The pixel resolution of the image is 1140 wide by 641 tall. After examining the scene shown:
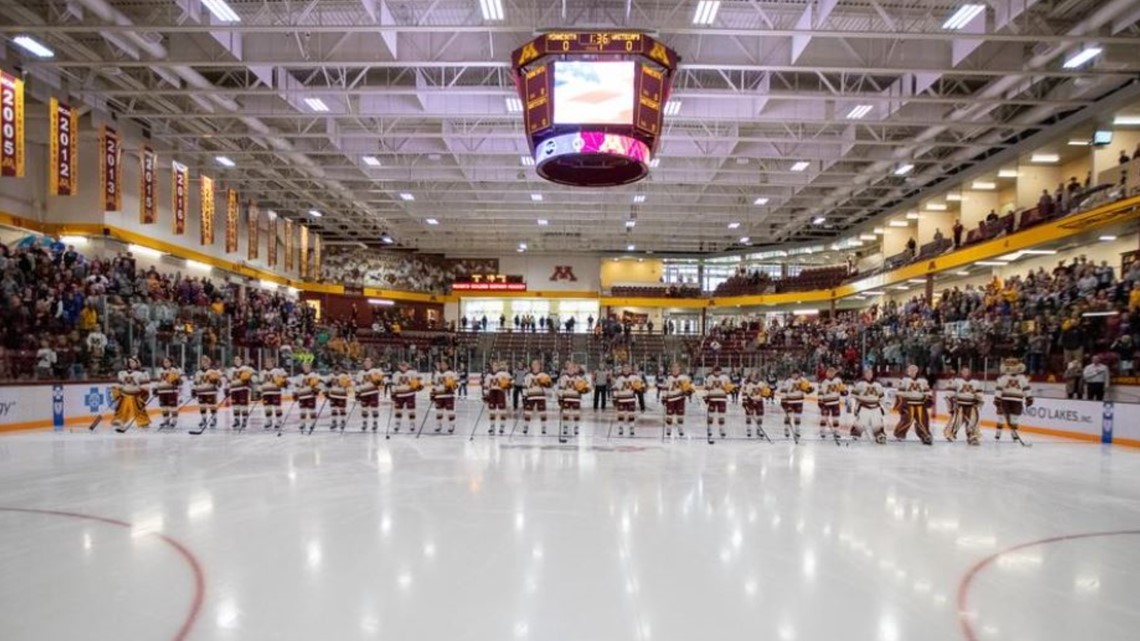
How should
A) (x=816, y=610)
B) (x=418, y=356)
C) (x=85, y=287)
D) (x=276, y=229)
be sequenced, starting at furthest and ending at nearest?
(x=276, y=229) → (x=418, y=356) → (x=85, y=287) → (x=816, y=610)

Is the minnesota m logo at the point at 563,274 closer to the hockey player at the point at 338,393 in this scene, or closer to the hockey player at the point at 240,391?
the hockey player at the point at 338,393

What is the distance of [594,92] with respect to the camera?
12484mm

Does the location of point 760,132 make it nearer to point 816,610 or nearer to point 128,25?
point 128,25

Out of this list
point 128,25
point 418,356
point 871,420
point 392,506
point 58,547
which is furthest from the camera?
point 418,356

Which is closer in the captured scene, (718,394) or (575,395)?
(575,395)

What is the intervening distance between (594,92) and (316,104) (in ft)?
30.7

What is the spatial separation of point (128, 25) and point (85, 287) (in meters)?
8.24

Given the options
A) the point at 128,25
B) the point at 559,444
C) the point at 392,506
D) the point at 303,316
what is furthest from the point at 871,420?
the point at 303,316

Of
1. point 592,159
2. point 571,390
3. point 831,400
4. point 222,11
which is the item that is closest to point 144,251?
point 222,11

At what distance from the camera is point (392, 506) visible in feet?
24.0

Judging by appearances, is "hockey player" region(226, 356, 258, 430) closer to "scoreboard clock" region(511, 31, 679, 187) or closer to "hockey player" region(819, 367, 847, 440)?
"scoreboard clock" region(511, 31, 679, 187)

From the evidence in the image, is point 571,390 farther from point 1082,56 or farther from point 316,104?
point 1082,56

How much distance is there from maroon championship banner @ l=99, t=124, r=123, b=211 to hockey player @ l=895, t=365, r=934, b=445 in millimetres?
20597

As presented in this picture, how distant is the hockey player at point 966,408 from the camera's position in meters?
13.9
